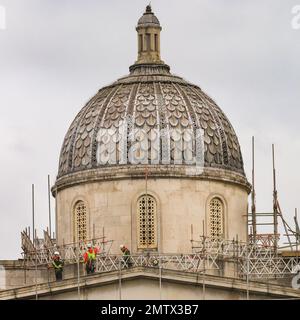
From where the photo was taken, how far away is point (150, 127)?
141000mm

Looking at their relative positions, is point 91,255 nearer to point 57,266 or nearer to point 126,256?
point 57,266

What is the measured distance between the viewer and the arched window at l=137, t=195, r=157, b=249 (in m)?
139

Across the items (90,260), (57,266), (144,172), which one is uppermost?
(144,172)

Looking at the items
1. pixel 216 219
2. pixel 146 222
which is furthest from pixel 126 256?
pixel 216 219

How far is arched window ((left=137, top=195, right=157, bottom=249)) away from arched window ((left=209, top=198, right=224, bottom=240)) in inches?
105

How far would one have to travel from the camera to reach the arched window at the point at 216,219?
139875 mm

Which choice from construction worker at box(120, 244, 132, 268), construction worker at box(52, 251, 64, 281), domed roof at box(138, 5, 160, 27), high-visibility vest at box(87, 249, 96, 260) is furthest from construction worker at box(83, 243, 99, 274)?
domed roof at box(138, 5, 160, 27)

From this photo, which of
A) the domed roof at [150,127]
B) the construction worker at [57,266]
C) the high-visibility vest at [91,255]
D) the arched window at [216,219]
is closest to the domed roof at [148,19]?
the domed roof at [150,127]

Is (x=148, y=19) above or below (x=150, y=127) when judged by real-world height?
above

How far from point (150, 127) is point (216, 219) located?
5.29 m

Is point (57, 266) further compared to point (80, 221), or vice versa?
point (80, 221)

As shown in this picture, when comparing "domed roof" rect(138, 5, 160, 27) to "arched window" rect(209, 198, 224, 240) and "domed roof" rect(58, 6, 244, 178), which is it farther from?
"arched window" rect(209, 198, 224, 240)
